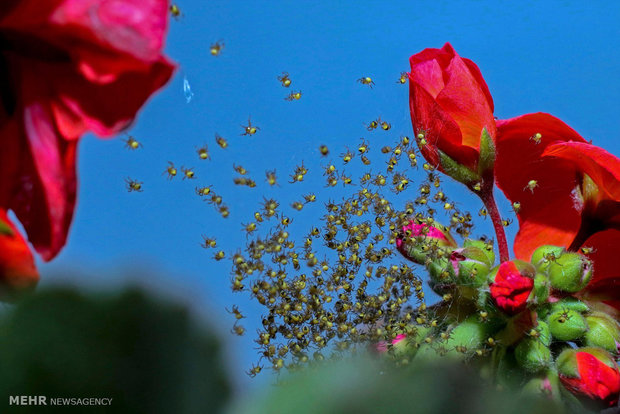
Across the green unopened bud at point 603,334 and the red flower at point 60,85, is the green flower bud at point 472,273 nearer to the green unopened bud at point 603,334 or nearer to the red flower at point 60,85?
the green unopened bud at point 603,334

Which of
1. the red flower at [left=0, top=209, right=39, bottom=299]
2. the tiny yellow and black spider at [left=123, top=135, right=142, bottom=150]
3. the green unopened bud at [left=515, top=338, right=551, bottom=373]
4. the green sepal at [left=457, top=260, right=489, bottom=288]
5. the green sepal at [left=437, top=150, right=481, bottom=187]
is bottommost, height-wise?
the red flower at [left=0, top=209, right=39, bottom=299]

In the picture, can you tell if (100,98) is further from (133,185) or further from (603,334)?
(603,334)

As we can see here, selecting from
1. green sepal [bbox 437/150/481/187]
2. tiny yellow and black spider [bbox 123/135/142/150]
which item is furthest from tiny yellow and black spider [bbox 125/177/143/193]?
green sepal [bbox 437/150/481/187]

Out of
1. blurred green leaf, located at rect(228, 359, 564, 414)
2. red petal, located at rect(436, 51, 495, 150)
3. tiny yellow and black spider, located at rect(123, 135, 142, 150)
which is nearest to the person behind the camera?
blurred green leaf, located at rect(228, 359, 564, 414)

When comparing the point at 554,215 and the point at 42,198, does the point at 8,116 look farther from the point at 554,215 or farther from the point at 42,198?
the point at 554,215

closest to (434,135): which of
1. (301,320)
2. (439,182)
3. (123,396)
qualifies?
(439,182)

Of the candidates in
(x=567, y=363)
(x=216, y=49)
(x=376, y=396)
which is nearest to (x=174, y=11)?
(x=216, y=49)

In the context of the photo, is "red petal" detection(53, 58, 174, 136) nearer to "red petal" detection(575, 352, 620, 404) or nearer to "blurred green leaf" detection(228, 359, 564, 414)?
"blurred green leaf" detection(228, 359, 564, 414)
